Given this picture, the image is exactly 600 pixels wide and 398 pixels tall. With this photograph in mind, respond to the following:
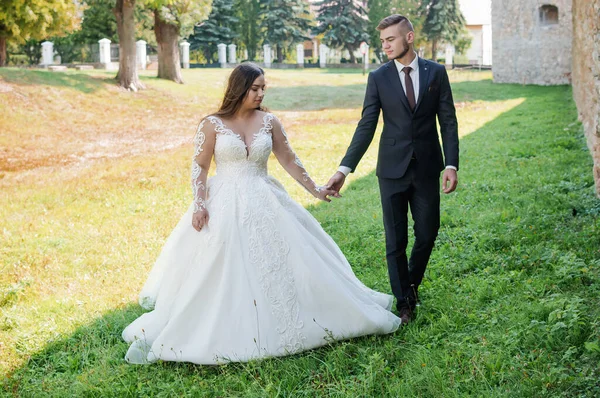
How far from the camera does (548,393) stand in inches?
138

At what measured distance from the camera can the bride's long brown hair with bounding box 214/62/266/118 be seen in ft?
15.0

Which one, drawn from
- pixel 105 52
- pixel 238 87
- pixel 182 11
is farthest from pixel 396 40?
pixel 105 52

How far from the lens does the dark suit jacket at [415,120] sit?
15.2 ft

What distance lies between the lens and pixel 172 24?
2903 cm

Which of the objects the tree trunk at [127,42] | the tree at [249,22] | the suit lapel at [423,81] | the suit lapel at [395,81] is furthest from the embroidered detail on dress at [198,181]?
the tree at [249,22]

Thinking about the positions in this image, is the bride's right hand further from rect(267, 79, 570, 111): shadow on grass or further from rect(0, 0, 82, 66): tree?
rect(0, 0, 82, 66): tree

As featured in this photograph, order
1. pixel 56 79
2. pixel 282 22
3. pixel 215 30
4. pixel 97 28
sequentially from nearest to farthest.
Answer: pixel 56 79, pixel 97 28, pixel 215 30, pixel 282 22

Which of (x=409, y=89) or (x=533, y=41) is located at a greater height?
(x=533, y=41)

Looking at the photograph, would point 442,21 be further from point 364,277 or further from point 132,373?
point 132,373

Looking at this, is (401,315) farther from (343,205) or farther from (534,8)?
(534,8)

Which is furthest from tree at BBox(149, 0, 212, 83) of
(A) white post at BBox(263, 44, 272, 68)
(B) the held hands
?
(A) white post at BBox(263, 44, 272, 68)

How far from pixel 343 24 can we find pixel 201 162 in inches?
2222

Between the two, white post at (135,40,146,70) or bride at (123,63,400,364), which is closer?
bride at (123,63,400,364)

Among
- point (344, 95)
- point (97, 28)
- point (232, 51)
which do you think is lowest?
point (344, 95)
